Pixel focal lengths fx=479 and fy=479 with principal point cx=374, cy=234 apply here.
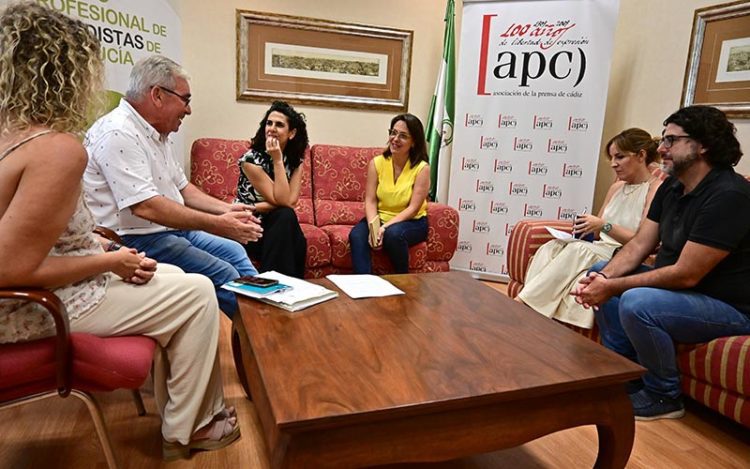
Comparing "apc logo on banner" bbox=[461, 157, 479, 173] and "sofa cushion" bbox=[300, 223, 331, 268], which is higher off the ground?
"apc logo on banner" bbox=[461, 157, 479, 173]

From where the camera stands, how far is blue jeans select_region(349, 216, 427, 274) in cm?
275

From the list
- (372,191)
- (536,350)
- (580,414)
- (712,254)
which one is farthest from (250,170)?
(712,254)

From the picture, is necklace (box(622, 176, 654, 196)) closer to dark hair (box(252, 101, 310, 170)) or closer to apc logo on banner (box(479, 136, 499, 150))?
apc logo on banner (box(479, 136, 499, 150))

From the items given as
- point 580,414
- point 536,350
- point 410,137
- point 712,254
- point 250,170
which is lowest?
point 580,414

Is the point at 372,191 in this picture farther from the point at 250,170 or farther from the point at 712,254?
the point at 712,254

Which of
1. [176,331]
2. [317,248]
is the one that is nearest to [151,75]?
[176,331]

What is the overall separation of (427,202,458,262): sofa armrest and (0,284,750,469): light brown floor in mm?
1453

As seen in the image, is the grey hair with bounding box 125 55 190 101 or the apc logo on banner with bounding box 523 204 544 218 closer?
the grey hair with bounding box 125 55 190 101

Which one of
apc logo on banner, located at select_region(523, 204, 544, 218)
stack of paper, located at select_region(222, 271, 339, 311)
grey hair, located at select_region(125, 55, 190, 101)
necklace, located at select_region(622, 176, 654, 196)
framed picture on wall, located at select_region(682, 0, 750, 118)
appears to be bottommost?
stack of paper, located at select_region(222, 271, 339, 311)

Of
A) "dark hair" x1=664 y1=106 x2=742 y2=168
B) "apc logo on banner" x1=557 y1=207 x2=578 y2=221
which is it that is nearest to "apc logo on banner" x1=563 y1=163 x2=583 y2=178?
"apc logo on banner" x1=557 y1=207 x2=578 y2=221

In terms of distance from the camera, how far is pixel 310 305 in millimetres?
1545

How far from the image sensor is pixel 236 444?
1.54 m

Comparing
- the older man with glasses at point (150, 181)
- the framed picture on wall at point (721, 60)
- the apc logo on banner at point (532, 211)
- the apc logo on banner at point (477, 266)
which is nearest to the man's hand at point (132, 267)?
the older man with glasses at point (150, 181)

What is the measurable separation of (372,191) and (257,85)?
4.26 feet
